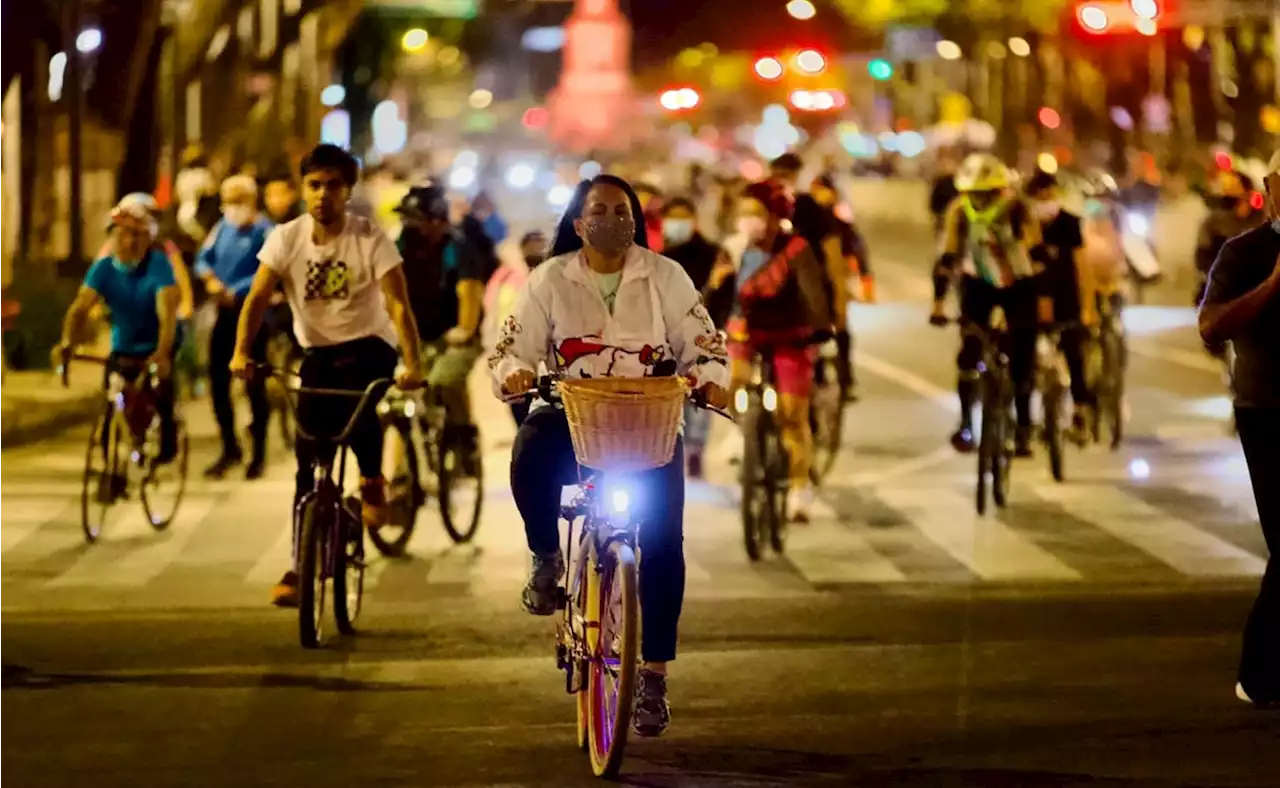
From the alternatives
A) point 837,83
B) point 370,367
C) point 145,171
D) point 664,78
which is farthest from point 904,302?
point 664,78

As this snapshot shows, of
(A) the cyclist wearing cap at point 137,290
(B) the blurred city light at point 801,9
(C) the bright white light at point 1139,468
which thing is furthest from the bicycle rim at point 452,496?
(B) the blurred city light at point 801,9

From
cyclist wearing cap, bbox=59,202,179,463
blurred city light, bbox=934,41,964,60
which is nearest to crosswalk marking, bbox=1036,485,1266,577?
cyclist wearing cap, bbox=59,202,179,463

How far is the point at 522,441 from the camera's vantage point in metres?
7.93

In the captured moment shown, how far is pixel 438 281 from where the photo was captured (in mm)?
12945

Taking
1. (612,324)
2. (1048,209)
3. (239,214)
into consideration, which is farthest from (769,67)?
(612,324)

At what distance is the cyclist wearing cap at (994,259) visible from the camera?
14.5 metres

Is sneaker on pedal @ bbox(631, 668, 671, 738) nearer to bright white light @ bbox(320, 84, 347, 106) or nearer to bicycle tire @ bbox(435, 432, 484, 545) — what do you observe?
bicycle tire @ bbox(435, 432, 484, 545)

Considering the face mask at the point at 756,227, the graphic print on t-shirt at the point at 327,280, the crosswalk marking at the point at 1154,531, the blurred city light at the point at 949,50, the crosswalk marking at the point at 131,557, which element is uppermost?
the blurred city light at the point at 949,50

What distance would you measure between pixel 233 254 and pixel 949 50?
6961 cm

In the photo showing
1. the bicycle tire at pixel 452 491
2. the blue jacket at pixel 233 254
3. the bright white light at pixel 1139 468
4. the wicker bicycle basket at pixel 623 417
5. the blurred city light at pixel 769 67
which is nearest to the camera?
the wicker bicycle basket at pixel 623 417

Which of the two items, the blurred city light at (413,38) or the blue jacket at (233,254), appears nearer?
the blue jacket at (233,254)

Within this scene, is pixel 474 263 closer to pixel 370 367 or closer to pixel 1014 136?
pixel 370 367

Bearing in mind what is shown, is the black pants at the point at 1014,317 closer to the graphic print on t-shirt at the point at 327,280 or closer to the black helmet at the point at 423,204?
the black helmet at the point at 423,204

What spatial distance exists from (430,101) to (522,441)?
119 m
